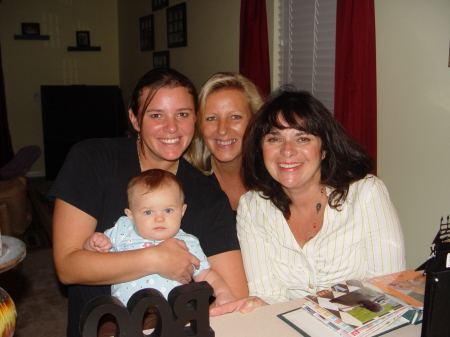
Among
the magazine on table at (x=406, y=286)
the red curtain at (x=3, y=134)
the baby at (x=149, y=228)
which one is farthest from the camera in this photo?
the red curtain at (x=3, y=134)

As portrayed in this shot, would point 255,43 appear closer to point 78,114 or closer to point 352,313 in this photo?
point 352,313

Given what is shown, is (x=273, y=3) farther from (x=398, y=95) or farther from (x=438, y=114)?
(x=438, y=114)

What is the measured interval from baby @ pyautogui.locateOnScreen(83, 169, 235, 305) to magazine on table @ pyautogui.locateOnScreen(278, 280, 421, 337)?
1.43 ft

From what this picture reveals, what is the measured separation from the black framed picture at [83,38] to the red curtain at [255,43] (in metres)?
4.45

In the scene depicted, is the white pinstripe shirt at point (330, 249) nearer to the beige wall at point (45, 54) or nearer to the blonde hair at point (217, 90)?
the blonde hair at point (217, 90)

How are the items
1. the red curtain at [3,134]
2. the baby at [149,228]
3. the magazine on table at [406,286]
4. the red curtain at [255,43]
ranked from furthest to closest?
the red curtain at [3,134] < the red curtain at [255,43] < the baby at [149,228] < the magazine on table at [406,286]

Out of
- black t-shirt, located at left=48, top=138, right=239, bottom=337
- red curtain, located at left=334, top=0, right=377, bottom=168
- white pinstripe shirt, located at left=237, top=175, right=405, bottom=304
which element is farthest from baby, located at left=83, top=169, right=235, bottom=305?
red curtain, located at left=334, top=0, right=377, bottom=168

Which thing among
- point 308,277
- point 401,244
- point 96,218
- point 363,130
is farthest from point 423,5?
point 96,218

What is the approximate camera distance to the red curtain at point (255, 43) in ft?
11.4

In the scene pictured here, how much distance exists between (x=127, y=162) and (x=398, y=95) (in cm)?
161

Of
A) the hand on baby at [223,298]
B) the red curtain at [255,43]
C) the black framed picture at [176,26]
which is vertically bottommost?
the hand on baby at [223,298]

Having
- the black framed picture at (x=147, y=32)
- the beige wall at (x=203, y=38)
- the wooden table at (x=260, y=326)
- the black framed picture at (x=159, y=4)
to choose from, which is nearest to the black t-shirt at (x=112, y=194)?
the wooden table at (x=260, y=326)

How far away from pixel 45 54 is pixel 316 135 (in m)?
6.42

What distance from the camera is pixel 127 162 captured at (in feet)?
6.06
